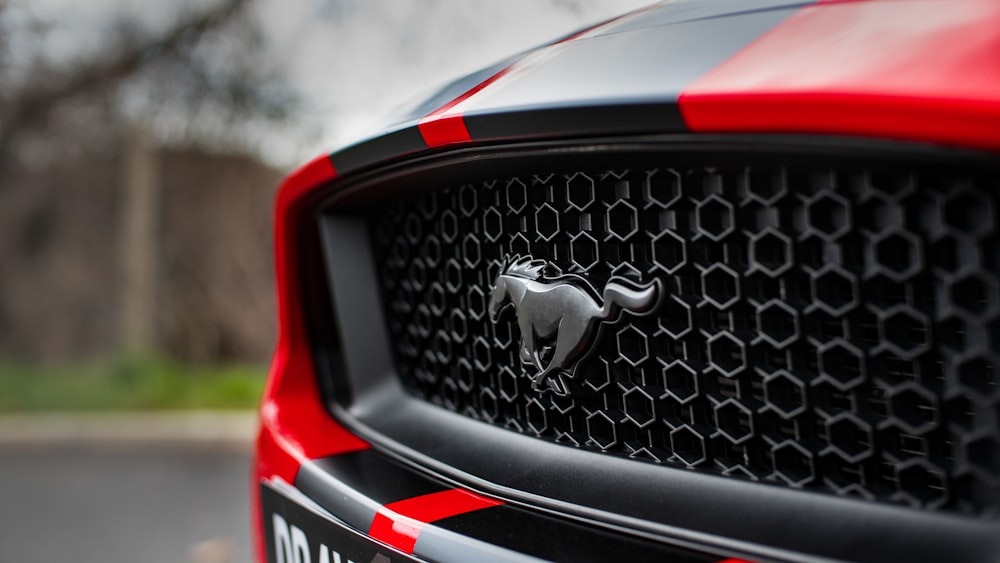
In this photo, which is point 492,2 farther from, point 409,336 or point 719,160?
point 719,160

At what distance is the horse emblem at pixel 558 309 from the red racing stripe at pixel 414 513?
6.6 inches

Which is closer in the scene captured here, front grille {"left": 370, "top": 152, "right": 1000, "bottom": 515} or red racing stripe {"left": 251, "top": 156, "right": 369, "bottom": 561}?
front grille {"left": 370, "top": 152, "right": 1000, "bottom": 515}

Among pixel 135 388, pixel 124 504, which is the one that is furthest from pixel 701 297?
pixel 135 388

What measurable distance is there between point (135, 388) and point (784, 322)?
18.4 feet

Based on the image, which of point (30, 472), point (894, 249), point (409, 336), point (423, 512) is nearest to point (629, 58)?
point (894, 249)

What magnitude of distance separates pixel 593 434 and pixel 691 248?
28 centimetres

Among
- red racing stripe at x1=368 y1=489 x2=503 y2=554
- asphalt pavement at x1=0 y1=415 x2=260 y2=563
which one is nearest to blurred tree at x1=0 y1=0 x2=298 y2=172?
asphalt pavement at x1=0 y1=415 x2=260 y2=563

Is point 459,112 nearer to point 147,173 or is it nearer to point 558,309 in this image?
point 558,309

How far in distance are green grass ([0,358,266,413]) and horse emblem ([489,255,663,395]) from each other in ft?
13.9

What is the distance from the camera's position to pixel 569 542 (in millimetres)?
780

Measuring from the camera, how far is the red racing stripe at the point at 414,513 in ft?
2.85

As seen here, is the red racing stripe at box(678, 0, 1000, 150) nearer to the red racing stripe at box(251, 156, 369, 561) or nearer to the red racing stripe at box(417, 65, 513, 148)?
the red racing stripe at box(417, 65, 513, 148)

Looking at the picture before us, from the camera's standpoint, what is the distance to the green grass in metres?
5.07

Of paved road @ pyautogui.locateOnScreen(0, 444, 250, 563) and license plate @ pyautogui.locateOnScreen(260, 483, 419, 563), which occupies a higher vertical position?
license plate @ pyautogui.locateOnScreen(260, 483, 419, 563)
